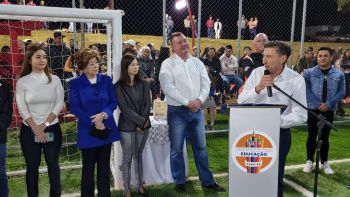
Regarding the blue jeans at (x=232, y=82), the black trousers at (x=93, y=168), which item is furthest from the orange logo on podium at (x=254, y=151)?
the blue jeans at (x=232, y=82)

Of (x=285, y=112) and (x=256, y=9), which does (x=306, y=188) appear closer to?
(x=285, y=112)

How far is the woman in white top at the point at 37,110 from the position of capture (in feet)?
13.7

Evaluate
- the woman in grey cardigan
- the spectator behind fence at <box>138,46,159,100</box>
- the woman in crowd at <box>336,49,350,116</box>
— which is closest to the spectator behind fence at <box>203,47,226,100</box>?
the spectator behind fence at <box>138,46,159,100</box>

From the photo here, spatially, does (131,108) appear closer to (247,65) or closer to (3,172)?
(3,172)

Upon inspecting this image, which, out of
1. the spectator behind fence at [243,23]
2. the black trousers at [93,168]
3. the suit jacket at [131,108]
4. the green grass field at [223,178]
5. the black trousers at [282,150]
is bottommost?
the green grass field at [223,178]

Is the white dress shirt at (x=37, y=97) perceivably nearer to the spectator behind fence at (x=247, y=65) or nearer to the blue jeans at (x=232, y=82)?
the spectator behind fence at (x=247, y=65)

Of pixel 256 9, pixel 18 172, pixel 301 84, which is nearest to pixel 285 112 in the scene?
pixel 301 84

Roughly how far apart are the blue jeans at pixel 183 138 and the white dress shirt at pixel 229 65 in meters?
5.92

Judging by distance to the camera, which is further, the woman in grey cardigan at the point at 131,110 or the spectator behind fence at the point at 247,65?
the spectator behind fence at the point at 247,65

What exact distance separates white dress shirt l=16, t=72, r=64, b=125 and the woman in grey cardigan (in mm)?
764

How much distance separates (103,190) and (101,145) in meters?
0.57

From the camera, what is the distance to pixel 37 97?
4.18m

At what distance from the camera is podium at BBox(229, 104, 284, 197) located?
3.39 metres

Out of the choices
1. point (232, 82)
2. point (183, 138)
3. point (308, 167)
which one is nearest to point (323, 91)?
point (308, 167)
